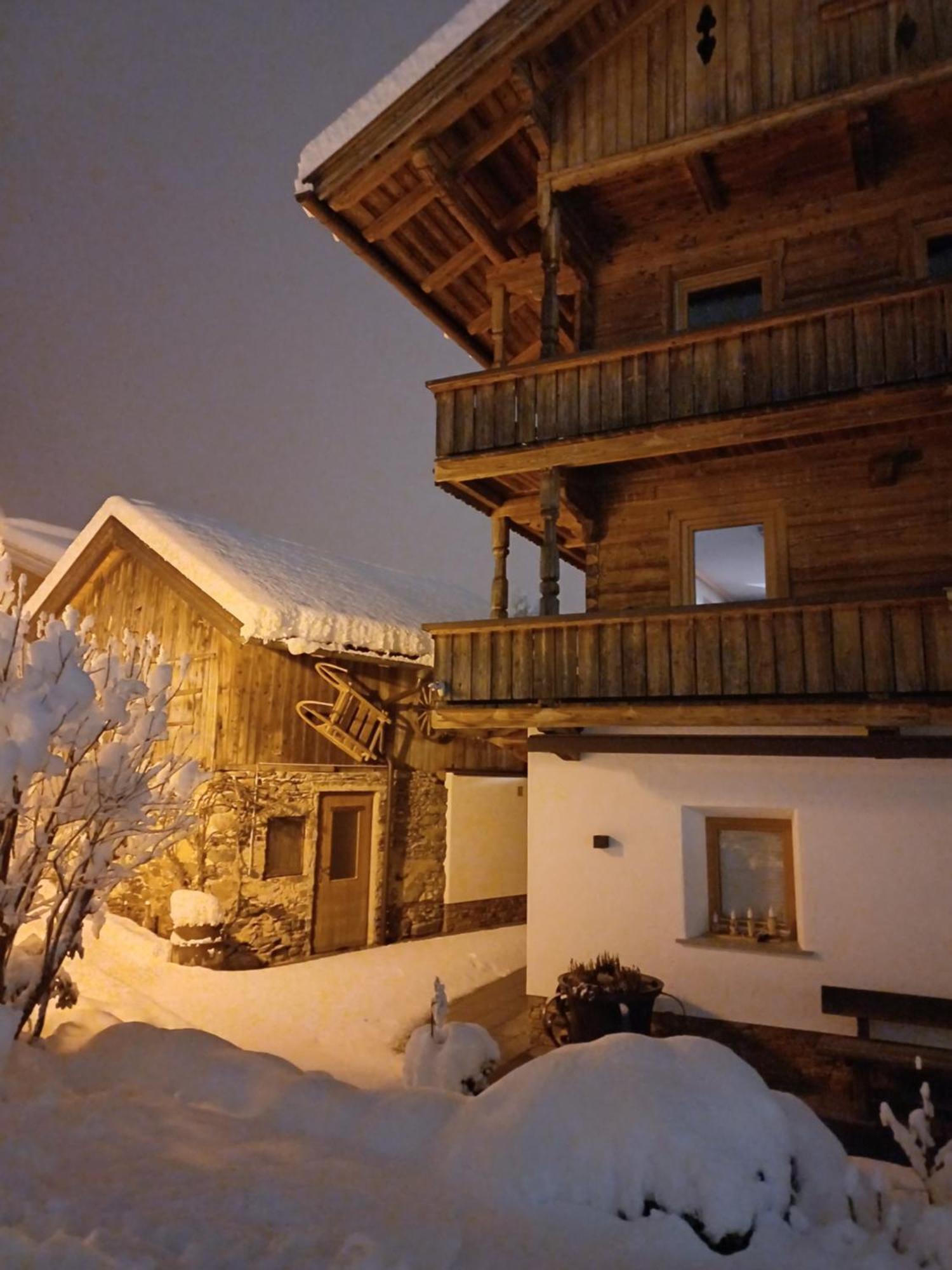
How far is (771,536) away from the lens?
33.1ft

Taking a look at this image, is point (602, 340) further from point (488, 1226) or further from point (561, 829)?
point (488, 1226)

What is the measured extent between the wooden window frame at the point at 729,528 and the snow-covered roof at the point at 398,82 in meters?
6.06

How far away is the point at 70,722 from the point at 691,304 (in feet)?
29.6

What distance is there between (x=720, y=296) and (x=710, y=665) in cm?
519

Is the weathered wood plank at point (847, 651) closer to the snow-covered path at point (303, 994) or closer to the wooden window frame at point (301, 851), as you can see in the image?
the snow-covered path at point (303, 994)

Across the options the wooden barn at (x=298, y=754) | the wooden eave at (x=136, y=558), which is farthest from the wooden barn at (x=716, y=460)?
the wooden eave at (x=136, y=558)

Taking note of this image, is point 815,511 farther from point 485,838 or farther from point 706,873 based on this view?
point 485,838

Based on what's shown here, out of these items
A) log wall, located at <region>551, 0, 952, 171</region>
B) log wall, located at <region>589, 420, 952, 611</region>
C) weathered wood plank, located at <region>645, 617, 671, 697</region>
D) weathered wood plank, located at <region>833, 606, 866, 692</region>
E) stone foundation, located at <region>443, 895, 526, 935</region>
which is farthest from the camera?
stone foundation, located at <region>443, 895, 526, 935</region>

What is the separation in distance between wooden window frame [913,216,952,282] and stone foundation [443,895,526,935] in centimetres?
1218

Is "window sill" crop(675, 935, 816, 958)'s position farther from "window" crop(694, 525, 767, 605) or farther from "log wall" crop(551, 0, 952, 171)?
"log wall" crop(551, 0, 952, 171)

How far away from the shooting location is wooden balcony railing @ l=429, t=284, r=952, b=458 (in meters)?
8.39

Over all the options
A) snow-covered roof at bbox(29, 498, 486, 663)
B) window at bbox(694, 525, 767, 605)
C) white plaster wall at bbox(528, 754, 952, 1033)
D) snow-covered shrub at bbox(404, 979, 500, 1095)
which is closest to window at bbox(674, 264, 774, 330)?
window at bbox(694, 525, 767, 605)

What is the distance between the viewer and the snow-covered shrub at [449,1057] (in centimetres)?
630

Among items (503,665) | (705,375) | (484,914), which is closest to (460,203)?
(705,375)
